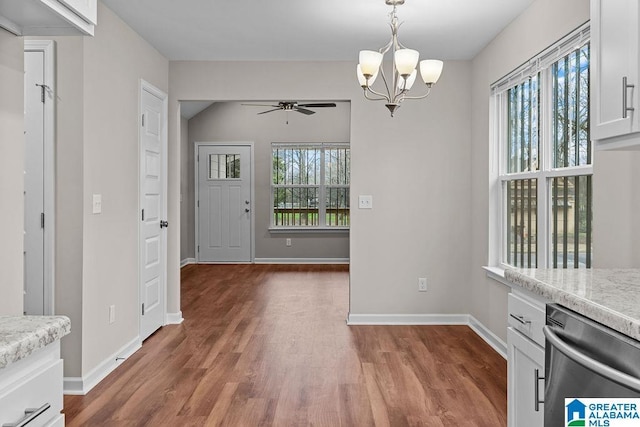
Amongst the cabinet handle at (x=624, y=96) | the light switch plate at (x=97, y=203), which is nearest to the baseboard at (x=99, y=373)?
the light switch plate at (x=97, y=203)

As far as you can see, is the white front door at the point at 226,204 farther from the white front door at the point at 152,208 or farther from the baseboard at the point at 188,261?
the white front door at the point at 152,208

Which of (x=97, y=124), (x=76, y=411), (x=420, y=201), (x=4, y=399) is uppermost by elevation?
(x=97, y=124)

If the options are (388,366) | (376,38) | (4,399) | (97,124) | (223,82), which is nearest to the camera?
(4,399)

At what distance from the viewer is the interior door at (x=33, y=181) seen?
121 inches

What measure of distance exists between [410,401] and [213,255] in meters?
6.52

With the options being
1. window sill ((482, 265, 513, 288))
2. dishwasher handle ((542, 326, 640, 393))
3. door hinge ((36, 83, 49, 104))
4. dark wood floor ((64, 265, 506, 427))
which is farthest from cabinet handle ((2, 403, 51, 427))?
window sill ((482, 265, 513, 288))

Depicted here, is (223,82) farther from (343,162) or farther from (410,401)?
(343,162)

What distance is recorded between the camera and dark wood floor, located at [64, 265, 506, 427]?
277 cm

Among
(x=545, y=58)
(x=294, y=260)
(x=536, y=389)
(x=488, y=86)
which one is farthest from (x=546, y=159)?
(x=294, y=260)

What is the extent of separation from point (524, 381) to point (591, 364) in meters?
0.58

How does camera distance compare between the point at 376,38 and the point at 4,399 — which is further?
the point at 376,38

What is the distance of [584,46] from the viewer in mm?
2830

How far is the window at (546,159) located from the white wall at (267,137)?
488 centimetres

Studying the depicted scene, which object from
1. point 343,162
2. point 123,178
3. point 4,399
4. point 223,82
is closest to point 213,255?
point 343,162
